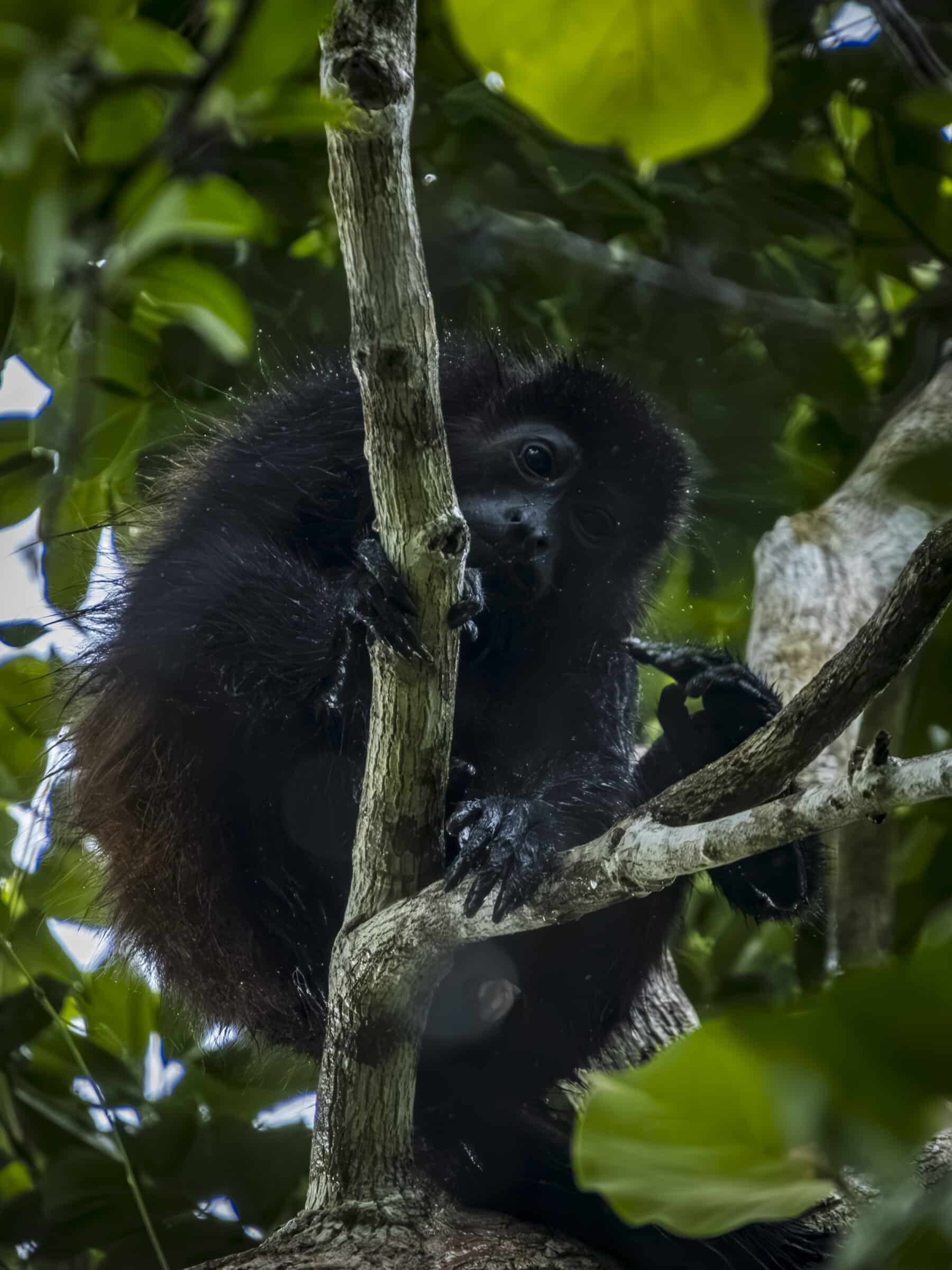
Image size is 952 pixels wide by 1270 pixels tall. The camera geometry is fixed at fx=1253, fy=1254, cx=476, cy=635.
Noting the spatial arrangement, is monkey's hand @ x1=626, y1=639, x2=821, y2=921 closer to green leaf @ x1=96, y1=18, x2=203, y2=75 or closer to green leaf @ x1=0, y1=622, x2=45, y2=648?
green leaf @ x1=0, y1=622, x2=45, y2=648

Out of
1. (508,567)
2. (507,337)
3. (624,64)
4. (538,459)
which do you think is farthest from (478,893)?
(507,337)

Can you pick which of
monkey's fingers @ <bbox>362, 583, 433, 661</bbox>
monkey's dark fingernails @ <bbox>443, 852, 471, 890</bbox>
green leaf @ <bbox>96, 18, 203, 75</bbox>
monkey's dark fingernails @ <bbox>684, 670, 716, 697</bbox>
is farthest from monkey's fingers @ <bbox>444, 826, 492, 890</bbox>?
green leaf @ <bbox>96, 18, 203, 75</bbox>

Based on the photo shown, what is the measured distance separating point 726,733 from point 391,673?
46.7 inches

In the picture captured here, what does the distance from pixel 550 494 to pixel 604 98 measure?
299 centimetres

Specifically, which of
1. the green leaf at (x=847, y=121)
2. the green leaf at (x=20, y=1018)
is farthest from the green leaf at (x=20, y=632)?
the green leaf at (x=847, y=121)

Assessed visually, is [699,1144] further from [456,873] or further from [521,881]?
[456,873]

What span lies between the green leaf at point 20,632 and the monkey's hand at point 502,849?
1.49m

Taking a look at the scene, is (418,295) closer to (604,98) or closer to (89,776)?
(604,98)

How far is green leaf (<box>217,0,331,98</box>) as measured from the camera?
1.07 meters

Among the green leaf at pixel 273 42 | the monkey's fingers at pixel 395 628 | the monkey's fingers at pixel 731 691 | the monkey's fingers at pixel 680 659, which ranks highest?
the green leaf at pixel 273 42

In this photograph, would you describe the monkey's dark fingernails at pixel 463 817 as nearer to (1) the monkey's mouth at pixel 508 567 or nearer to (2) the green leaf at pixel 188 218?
(1) the monkey's mouth at pixel 508 567

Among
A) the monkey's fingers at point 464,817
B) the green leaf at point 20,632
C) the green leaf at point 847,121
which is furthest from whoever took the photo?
the green leaf at point 847,121

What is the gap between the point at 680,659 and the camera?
3.18m

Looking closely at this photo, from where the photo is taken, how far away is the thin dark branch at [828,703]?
66.6 inches
